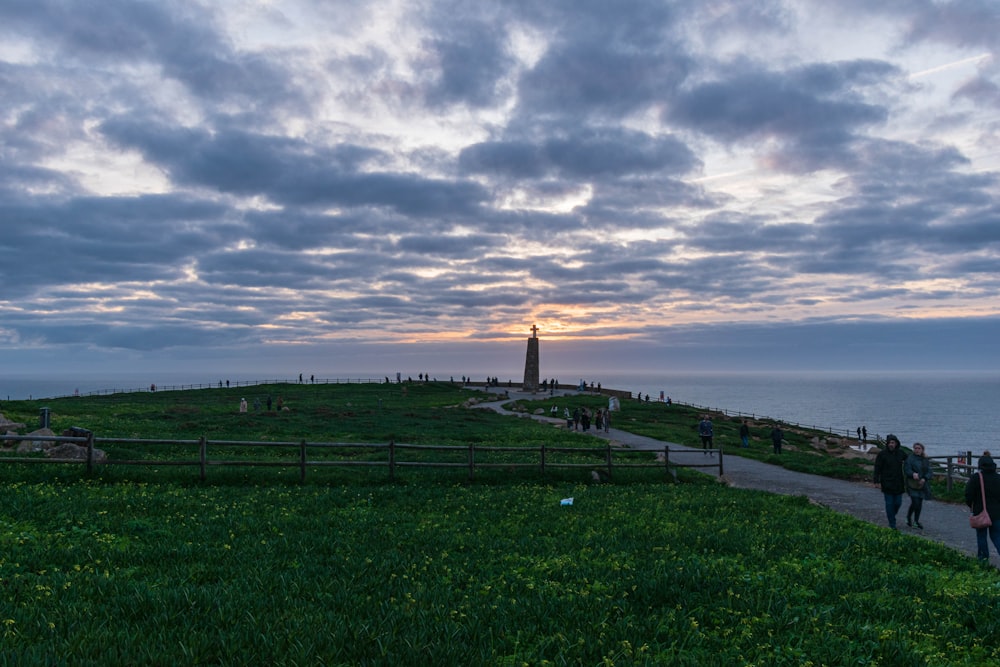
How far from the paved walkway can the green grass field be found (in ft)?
7.85

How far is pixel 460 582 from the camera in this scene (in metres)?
9.76

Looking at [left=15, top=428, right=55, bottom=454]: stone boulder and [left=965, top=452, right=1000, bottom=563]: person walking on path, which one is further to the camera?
[left=15, top=428, right=55, bottom=454]: stone boulder

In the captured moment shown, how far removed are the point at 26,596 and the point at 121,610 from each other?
5.12 ft

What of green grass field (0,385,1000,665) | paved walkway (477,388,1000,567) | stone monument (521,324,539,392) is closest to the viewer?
green grass field (0,385,1000,665)

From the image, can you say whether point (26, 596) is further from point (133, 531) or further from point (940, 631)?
A: point (940, 631)

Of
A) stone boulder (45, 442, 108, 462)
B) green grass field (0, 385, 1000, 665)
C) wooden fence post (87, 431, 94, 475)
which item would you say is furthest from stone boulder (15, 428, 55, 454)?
green grass field (0, 385, 1000, 665)

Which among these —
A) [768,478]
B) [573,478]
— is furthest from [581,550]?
[768,478]

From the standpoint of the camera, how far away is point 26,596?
324 inches

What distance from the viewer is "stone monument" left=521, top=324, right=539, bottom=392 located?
97438 mm

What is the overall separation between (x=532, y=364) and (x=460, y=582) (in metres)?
90.4

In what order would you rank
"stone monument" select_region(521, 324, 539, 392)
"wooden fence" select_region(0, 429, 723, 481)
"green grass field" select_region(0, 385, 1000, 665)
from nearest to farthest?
"green grass field" select_region(0, 385, 1000, 665) < "wooden fence" select_region(0, 429, 723, 481) < "stone monument" select_region(521, 324, 539, 392)

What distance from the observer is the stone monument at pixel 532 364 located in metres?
97.4

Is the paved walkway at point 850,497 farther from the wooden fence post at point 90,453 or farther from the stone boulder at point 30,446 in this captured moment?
the stone boulder at point 30,446

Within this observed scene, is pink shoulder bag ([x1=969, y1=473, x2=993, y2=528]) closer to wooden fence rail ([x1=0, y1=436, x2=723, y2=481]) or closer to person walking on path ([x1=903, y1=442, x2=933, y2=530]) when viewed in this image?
person walking on path ([x1=903, y1=442, x2=933, y2=530])
